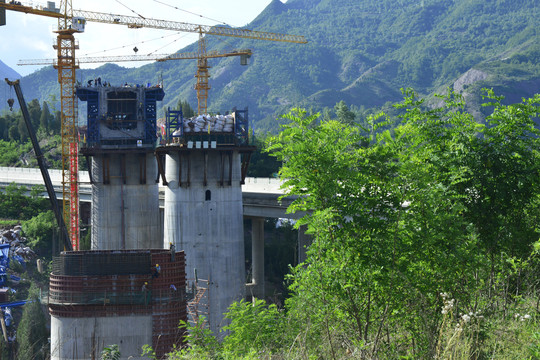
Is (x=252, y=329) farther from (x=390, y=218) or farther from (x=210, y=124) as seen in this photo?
(x=210, y=124)

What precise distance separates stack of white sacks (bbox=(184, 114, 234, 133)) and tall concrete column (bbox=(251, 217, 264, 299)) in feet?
68.0

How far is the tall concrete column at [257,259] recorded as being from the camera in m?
74.1

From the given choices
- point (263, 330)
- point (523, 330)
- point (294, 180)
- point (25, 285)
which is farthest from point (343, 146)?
point (25, 285)

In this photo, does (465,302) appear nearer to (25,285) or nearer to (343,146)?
(343,146)

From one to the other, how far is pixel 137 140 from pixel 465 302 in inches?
1990

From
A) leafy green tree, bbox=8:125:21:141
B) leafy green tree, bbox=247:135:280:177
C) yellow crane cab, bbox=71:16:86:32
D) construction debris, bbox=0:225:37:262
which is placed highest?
yellow crane cab, bbox=71:16:86:32

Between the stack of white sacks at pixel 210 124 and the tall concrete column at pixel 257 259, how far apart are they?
20717mm

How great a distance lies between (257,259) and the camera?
75.9 meters

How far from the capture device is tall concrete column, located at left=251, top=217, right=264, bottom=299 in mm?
74125

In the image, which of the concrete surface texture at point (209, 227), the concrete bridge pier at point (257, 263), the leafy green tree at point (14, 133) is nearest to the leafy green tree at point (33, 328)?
the concrete surface texture at point (209, 227)

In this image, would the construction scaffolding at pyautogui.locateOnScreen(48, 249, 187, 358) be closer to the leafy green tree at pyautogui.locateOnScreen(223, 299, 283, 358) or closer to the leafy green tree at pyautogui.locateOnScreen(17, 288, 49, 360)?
the leafy green tree at pyautogui.locateOnScreen(223, 299, 283, 358)

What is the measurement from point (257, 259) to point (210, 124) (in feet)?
82.9

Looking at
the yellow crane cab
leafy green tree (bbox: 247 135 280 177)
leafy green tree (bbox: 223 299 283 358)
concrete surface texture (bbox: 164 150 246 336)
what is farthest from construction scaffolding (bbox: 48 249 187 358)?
leafy green tree (bbox: 247 135 280 177)

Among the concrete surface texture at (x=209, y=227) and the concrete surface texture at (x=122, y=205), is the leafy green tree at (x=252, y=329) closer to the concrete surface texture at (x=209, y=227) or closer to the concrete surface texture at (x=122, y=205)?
the concrete surface texture at (x=209, y=227)
